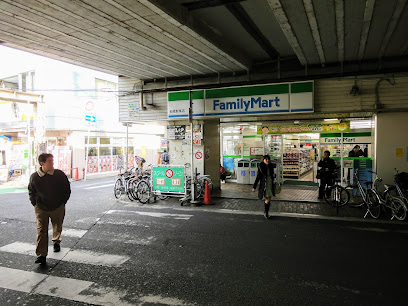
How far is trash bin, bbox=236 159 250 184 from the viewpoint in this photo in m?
15.2

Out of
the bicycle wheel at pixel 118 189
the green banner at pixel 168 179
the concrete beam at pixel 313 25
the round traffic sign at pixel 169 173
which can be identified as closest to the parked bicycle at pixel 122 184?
the bicycle wheel at pixel 118 189

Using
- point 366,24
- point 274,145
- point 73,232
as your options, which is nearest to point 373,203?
point 366,24

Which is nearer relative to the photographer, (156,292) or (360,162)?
(156,292)

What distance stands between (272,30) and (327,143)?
8748 millimetres

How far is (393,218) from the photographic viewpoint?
7875 millimetres

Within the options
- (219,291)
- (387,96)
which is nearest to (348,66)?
(387,96)

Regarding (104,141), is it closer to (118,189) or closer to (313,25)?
(118,189)

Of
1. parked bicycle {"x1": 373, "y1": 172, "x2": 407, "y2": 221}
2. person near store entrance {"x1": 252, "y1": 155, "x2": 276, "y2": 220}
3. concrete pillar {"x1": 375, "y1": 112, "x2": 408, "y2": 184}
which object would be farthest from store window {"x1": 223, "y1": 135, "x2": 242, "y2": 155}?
parked bicycle {"x1": 373, "y1": 172, "x2": 407, "y2": 221}

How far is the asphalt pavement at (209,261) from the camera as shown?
396cm

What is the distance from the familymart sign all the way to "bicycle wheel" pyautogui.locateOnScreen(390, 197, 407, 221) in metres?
3.68

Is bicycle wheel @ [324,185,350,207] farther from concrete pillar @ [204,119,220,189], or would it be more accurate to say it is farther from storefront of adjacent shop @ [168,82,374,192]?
concrete pillar @ [204,119,220,189]

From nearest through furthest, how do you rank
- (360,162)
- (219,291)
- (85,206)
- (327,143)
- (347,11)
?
(219,291)
(347,11)
(85,206)
(360,162)
(327,143)

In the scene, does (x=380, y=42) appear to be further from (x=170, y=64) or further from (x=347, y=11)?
(x=170, y=64)

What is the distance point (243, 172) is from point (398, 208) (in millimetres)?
8211
